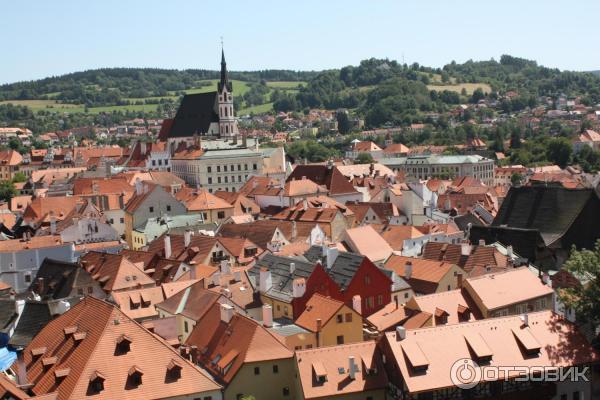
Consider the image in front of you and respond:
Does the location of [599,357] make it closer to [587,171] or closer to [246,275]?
[246,275]

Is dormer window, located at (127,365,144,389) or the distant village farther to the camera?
the distant village

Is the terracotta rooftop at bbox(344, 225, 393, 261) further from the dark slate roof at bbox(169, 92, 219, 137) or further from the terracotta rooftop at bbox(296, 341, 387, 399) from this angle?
the dark slate roof at bbox(169, 92, 219, 137)

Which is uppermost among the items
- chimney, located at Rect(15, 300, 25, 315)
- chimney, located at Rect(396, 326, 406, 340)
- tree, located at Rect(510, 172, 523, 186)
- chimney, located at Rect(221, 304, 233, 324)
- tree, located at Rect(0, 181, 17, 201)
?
chimney, located at Rect(396, 326, 406, 340)

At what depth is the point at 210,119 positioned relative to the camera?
131 m

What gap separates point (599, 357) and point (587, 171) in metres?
133

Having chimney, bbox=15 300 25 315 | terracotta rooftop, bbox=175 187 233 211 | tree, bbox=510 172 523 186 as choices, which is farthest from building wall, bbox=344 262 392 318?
tree, bbox=510 172 523 186

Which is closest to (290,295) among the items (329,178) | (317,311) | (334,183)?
(317,311)

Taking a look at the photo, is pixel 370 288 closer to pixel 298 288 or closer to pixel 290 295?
pixel 290 295

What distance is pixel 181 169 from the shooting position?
4515 inches

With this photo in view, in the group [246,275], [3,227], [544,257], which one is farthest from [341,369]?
[3,227]

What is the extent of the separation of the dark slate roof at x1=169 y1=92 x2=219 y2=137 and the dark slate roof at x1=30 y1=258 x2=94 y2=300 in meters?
77.8

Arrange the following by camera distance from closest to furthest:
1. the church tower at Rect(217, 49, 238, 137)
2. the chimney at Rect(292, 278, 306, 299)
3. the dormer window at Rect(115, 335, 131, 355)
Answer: the dormer window at Rect(115, 335, 131, 355) → the chimney at Rect(292, 278, 306, 299) → the church tower at Rect(217, 49, 238, 137)

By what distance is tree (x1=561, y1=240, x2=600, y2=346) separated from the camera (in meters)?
37.5

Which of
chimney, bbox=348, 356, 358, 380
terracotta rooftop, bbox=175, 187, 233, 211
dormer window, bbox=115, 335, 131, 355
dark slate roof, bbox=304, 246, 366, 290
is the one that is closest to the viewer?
dormer window, bbox=115, 335, 131, 355
